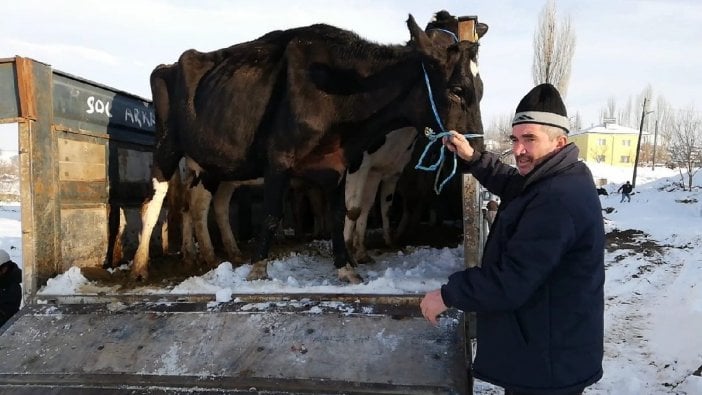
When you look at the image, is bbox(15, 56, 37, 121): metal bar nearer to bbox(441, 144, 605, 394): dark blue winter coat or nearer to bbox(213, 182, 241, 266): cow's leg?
bbox(213, 182, 241, 266): cow's leg

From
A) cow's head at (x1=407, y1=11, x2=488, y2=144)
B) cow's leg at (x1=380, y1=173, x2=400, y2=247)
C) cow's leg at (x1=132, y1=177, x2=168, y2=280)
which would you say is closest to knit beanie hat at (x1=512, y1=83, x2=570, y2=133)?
cow's head at (x1=407, y1=11, x2=488, y2=144)

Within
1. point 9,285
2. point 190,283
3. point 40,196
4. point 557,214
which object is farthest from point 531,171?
point 9,285

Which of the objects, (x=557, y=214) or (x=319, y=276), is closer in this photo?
(x=557, y=214)

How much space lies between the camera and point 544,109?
7.70ft

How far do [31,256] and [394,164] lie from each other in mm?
3587

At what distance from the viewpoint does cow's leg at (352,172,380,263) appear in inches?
223

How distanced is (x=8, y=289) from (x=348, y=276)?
2963 mm

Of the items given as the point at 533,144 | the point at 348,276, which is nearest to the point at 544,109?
the point at 533,144

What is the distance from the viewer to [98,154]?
523cm

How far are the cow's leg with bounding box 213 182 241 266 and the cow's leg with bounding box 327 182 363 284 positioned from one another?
183 cm

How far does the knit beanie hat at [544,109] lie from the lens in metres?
2.34

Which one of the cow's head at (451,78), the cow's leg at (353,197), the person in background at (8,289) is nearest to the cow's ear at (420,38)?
the cow's head at (451,78)

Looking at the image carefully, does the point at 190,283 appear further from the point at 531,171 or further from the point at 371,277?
the point at 531,171

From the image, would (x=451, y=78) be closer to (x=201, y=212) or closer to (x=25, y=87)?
(x=25, y=87)
